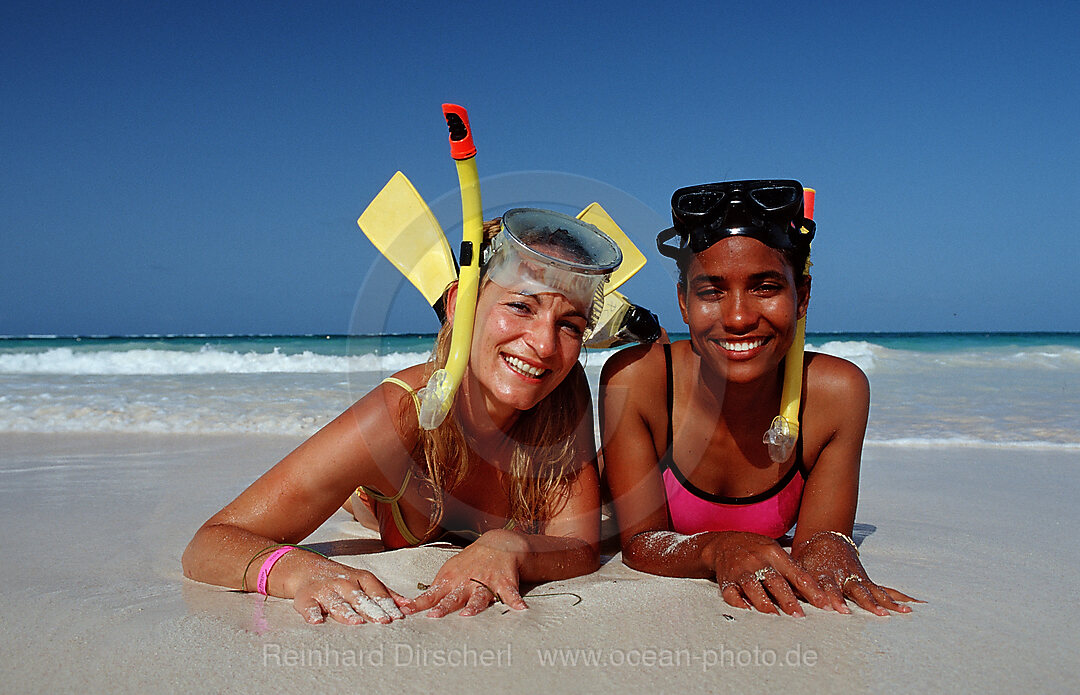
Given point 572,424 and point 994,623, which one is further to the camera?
point 572,424

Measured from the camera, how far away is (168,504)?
13.6 ft

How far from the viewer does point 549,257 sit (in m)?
2.55

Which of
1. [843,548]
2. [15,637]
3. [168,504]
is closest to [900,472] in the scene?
[843,548]

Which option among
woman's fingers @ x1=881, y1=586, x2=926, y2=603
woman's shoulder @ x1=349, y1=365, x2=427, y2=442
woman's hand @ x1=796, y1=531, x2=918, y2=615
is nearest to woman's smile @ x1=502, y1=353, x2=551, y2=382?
woman's shoulder @ x1=349, y1=365, x2=427, y2=442

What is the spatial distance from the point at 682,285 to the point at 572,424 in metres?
0.67

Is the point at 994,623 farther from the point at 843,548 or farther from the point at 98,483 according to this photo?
the point at 98,483

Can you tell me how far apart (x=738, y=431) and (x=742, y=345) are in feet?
1.56

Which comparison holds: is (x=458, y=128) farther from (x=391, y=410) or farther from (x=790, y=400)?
(x=790, y=400)

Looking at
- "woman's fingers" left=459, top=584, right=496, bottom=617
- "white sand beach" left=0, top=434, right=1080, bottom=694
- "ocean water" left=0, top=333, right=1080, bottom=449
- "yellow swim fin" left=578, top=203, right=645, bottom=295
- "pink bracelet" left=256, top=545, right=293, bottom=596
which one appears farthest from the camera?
"ocean water" left=0, top=333, right=1080, bottom=449

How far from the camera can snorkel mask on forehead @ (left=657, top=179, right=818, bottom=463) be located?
8.96 feet

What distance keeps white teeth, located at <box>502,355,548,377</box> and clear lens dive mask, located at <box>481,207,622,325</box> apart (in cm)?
23

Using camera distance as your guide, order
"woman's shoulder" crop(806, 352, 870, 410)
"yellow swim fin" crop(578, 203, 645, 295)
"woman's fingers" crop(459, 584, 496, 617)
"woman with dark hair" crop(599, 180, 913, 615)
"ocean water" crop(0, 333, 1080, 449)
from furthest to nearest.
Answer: "ocean water" crop(0, 333, 1080, 449)
"yellow swim fin" crop(578, 203, 645, 295)
"woman's shoulder" crop(806, 352, 870, 410)
"woman with dark hair" crop(599, 180, 913, 615)
"woman's fingers" crop(459, 584, 496, 617)

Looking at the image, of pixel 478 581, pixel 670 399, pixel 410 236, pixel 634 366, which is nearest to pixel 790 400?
pixel 670 399

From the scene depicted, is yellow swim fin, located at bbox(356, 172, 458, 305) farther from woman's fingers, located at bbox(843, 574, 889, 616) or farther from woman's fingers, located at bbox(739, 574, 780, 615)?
woman's fingers, located at bbox(843, 574, 889, 616)
